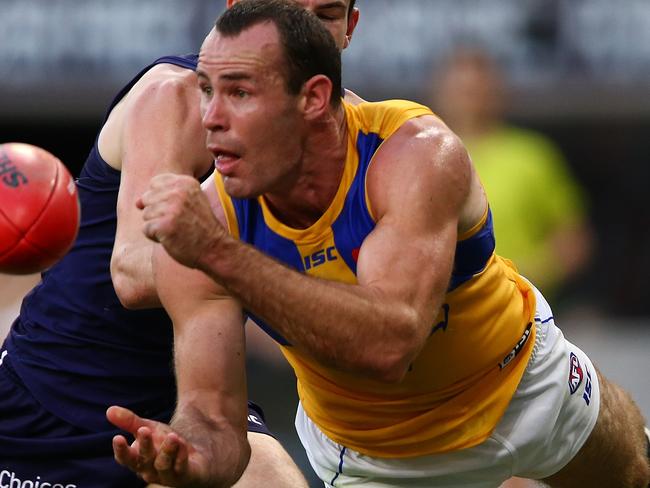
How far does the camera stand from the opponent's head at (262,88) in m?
4.37

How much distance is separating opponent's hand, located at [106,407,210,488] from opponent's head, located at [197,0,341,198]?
774mm

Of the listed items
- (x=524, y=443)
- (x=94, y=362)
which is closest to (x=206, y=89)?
(x=94, y=362)

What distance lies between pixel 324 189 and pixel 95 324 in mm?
1102

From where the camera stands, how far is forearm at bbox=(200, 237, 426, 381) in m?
4.02

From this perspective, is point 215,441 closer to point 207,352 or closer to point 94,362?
point 207,352

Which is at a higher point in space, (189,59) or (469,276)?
(189,59)

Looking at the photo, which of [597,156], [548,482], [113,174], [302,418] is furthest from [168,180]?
[597,156]

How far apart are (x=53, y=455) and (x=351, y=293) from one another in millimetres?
1615

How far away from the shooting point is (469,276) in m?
4.80

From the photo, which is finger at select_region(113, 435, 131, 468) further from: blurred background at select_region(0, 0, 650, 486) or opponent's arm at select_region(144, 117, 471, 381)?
blurred background at select_region(0, 0, 650, 486)

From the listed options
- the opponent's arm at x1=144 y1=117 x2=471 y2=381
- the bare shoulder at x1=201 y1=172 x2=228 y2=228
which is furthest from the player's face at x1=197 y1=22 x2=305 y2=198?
the opponent's arm at x1=144 y1=117 x2=471 y2=381

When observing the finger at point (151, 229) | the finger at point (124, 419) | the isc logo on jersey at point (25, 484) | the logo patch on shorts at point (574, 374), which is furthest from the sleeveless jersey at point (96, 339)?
the logo patch on shorts at point (574, 374)

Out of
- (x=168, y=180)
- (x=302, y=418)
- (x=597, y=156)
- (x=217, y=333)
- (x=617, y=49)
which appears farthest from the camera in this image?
(x=597, y=156)

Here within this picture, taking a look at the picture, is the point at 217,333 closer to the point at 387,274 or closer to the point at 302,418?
the point at 387,274
